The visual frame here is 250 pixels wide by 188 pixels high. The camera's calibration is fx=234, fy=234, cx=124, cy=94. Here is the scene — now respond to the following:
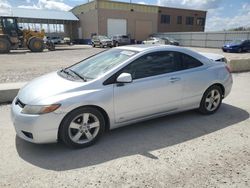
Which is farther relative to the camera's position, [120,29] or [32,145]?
[120,29]

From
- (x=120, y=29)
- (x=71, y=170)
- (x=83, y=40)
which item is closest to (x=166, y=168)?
(x=71, y=170)

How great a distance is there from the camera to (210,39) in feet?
115

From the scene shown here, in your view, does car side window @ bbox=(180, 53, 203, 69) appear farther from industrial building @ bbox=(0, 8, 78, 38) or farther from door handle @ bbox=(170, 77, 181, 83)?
industrial building @ bbox=(0, 8, 78, 38)

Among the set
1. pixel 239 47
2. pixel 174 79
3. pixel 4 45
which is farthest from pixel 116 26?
pixel 174 79

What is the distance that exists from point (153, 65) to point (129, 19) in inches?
1669

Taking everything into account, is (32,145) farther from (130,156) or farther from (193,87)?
(193,87)

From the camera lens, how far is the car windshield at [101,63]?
404 cm

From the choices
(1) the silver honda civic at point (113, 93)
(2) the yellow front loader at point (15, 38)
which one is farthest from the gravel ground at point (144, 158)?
(2) the yellow front loader at point (15, 38)

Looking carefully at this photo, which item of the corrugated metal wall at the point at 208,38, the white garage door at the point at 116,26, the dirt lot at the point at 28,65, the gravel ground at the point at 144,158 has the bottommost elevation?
the gravel ground at the point at 144,158

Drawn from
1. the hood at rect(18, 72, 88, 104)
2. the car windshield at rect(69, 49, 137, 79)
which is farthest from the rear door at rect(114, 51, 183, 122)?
the hood at rect(18, 72, 88, 104)

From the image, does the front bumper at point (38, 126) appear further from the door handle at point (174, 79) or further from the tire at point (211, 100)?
the tire at point (211, 100)

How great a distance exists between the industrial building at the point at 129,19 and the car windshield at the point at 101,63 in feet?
126

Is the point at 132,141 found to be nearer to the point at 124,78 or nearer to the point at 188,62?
the point at 124,78

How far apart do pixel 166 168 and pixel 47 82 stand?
2392 mm
